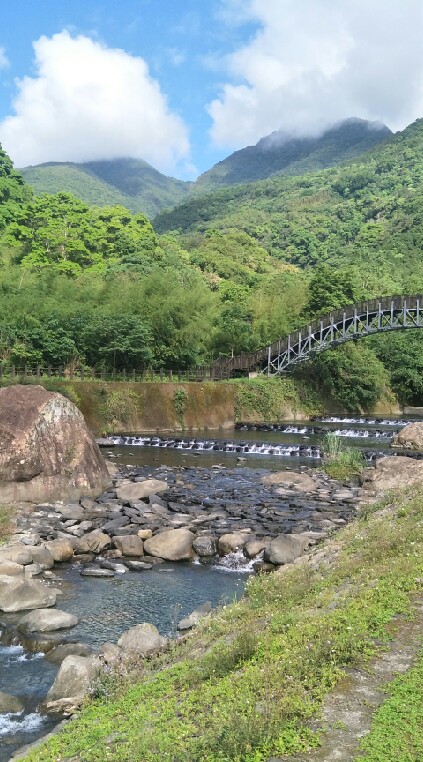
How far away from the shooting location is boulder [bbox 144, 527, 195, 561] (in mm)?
12227

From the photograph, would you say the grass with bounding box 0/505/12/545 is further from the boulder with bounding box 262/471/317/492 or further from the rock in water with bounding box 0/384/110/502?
the boulder with bounding box 262/471/317/492

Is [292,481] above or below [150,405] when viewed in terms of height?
below

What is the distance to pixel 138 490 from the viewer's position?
16.8 metres

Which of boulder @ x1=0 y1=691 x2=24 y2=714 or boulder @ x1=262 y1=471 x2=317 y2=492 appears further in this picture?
boulder @ x1=262 y1=471 x2=317 y2=492

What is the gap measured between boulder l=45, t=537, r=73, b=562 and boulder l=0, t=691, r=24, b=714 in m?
4.91

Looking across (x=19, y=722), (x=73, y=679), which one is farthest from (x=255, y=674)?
(x=19, y=722)

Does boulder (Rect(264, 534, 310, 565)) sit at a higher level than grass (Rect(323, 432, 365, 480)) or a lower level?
lower

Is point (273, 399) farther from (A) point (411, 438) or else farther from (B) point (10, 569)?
(B) point (10, 569)

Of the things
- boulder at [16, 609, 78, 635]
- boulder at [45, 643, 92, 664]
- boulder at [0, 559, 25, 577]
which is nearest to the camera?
boulder at [45, 643, 92, 664]

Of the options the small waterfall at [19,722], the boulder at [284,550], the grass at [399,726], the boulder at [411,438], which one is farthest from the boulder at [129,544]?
the boulder at [411,438]

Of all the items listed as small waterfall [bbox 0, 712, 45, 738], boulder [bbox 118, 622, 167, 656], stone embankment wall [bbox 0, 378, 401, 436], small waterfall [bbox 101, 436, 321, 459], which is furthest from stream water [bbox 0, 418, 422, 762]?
stone embankment wall [bbox 0, 378, 401, 436]

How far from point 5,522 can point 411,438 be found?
19.6 meters

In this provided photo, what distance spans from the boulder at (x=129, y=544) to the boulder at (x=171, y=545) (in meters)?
0.13

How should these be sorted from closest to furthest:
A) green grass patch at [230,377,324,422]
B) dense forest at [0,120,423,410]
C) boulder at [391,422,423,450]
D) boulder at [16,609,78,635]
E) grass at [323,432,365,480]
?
boulder at [16,609,78,635] < grass at [323,432,365,480] < boulder at [391,422,423,450] < dense forest at [0,120,423,410] < green grass patch at [230,377,324,422]
